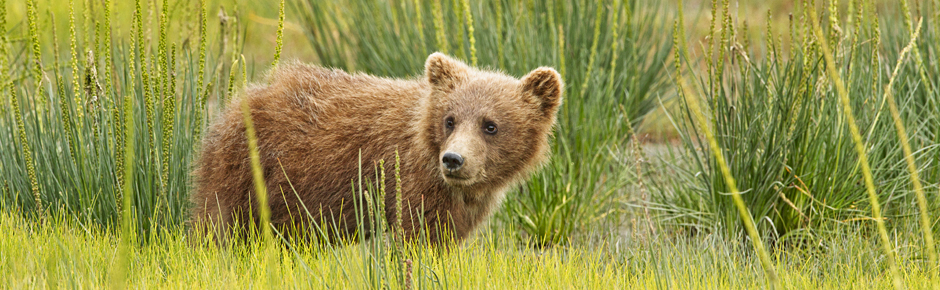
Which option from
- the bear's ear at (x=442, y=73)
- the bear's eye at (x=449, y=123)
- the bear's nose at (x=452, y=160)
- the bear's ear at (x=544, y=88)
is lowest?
the bear's nose at (x=452, y=160)

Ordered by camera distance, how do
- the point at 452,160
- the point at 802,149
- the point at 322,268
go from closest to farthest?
the point at 322,268, the point at 452,160, the point at 802,149

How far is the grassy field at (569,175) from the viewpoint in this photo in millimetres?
3490

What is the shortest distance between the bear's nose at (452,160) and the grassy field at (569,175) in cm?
40

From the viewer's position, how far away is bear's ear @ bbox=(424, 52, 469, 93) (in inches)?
163

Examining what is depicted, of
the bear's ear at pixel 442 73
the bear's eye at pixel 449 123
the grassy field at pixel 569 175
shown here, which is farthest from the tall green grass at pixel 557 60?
the bear's eye at pixel 449 123

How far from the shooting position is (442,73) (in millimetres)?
4168

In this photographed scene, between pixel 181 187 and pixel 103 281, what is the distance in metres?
0.88

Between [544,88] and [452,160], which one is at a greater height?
[544,88]

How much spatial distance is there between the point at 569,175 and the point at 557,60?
0.92 metres

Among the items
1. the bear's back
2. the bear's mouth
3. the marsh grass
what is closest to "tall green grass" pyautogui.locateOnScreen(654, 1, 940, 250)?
the marsh grass

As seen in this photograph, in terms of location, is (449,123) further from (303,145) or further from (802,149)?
(802,149)

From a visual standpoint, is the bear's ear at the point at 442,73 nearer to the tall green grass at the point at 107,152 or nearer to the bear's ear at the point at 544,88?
the bear's ear at the point at 544,88

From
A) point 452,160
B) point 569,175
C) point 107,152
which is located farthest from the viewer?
point 569,175

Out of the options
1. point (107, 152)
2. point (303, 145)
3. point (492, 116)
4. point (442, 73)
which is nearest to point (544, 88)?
point (492, 116)
